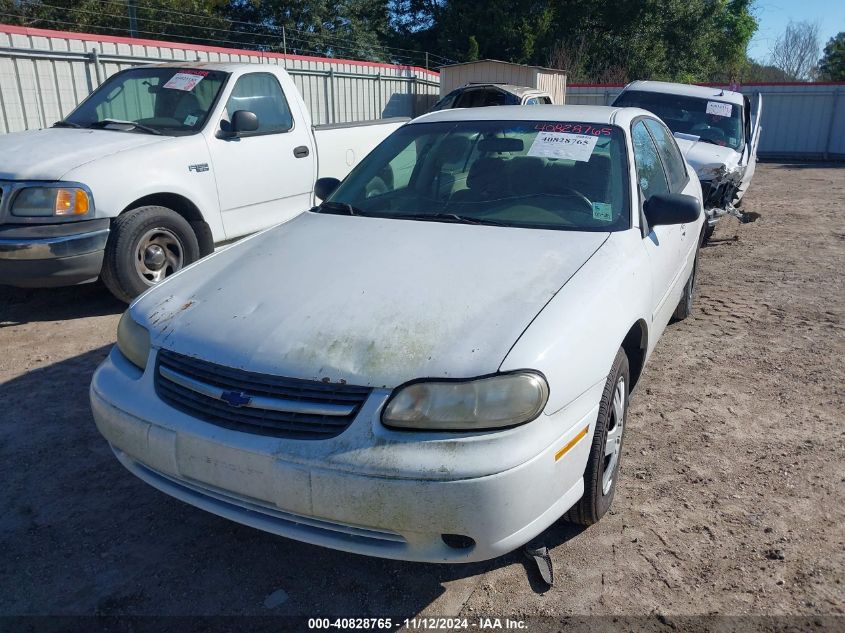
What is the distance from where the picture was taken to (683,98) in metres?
9.29

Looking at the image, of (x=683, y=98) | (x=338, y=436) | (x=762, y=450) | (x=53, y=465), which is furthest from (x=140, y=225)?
(x=683, y=98)

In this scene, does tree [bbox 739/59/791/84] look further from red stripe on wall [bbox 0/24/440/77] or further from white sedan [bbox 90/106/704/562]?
white sedan [bbox 90/106/704/562]

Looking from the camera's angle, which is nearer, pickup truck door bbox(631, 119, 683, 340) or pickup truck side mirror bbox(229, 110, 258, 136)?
pickup truck door bbox(631, 119, 683, 340)

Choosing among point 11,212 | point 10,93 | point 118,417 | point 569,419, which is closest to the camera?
point 569,419

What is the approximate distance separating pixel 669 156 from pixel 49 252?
4.25 metres

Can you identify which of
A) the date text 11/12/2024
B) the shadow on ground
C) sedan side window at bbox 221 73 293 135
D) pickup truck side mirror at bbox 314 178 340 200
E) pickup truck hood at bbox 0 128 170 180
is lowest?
the date text 11/12/2024

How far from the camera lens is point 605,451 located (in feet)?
9.00

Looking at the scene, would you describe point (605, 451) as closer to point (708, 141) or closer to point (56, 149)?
point (56, 149)

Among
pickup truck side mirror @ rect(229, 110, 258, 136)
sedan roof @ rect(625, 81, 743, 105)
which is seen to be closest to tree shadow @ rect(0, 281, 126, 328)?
pickup truck side mirror @ rect(229, 110, 258, 136)

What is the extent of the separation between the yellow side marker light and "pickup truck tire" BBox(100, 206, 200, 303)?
393cm

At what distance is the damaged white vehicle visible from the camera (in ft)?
25.7

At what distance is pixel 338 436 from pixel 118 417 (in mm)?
943

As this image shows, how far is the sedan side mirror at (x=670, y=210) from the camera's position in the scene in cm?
329

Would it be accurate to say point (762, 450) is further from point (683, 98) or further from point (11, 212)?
point (683, 98)
